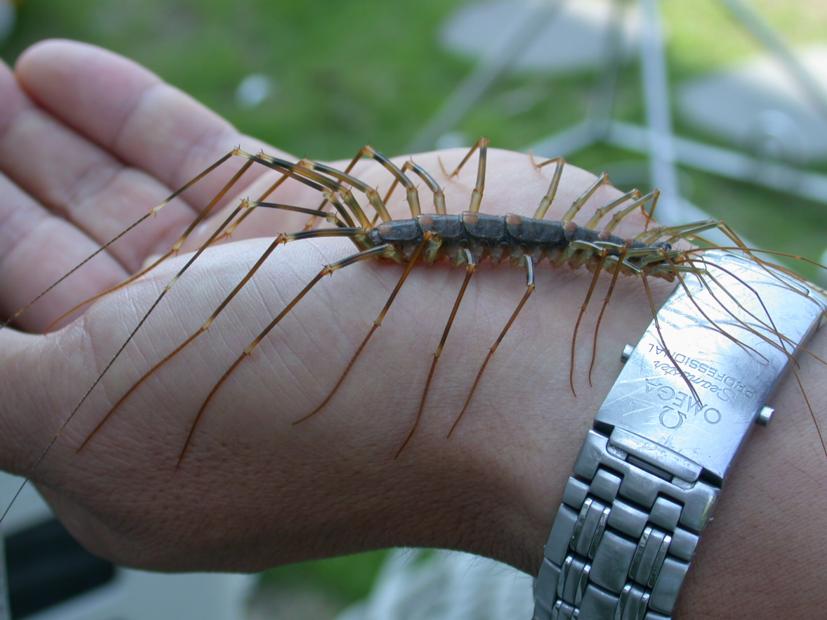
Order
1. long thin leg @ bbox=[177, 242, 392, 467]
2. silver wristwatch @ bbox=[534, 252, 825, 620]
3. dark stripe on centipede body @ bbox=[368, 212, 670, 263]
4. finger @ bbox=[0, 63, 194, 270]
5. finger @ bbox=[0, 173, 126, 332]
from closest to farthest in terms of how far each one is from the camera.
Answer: silver wristwatch @ bbox=[534, 252, 825, 620], long thin leg @ bbox=[177, 242, 392, 467], dark stripe on centipede body @ bbox=[368, 212, 670, 263], finger @ bbox=[0, 173, 126, 332], finger @ bbox=[0, 63, 194, 270]

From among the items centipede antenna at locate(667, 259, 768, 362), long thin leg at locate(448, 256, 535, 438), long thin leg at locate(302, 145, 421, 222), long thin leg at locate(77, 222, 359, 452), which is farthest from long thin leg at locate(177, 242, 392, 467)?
centipede antenna at locate(667, 259, 768, 362)

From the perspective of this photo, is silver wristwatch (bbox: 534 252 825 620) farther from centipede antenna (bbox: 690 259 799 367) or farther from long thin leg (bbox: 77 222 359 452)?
long thin leg (bbox: 77 222 359 452)

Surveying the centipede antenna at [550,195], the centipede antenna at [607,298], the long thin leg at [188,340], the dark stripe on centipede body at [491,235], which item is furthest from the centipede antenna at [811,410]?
the long thin leg at [188,340]

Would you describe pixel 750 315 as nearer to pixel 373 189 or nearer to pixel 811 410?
pixel 811 410

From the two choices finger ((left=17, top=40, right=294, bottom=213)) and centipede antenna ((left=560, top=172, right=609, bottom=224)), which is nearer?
centipede antenna ((left=560, top=172, right=609, bottom=224))

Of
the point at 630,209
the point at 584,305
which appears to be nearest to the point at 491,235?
the point at 584,305

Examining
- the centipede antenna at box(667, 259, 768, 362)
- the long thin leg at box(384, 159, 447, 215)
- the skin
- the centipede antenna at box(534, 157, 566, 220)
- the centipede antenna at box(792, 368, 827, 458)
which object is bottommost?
the skin
